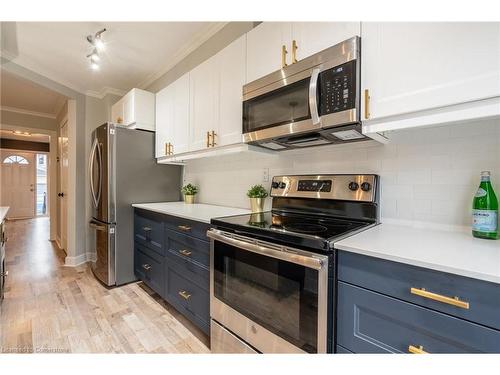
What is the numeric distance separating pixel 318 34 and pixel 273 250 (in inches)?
46.1

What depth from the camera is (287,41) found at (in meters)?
1.42

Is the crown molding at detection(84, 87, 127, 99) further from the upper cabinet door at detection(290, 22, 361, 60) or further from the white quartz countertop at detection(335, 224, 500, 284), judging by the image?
the white quartz countertop at detection(335, 224, 500, 284)

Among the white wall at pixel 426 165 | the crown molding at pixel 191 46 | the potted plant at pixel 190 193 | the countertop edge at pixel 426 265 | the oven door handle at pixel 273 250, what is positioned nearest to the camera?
the countertop edge at pixel 426 265

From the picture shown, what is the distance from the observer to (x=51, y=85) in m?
3.07

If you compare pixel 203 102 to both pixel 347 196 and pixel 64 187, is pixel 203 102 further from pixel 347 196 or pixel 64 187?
pixel 64 187

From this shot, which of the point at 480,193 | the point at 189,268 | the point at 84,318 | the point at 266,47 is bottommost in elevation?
the point at 84,318

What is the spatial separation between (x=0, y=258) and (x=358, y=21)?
326 centimetres

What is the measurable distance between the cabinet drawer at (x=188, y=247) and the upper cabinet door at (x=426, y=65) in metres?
1.26

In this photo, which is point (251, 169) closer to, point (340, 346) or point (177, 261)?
point (177, 261)

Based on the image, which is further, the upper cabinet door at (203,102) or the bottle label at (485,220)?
the upper cabinet door at (203,102)

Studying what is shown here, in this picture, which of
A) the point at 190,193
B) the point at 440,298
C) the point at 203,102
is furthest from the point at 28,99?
the point at 440,298

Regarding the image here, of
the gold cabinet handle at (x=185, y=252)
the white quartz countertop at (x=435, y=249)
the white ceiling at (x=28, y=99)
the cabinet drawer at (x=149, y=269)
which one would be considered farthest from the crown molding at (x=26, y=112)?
the white quartz countertop at (x=435, y=249)

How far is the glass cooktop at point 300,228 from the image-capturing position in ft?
3.36

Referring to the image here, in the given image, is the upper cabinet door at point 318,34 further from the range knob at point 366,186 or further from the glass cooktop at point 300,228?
the glass cooktop at point 300,228
